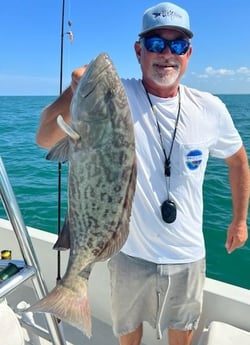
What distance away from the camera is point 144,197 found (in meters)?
2.21

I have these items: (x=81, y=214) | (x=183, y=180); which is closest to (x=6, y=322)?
(x=81, y=214)

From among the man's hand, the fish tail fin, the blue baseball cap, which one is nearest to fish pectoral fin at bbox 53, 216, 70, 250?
the fish tail fin

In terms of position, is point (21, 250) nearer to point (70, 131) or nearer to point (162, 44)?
point (70, 131)

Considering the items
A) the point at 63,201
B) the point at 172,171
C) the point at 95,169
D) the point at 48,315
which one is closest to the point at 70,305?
the point at 48,315

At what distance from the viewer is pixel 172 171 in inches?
87.6

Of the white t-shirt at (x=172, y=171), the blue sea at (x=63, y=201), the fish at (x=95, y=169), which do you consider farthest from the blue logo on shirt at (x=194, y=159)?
the blue sea at (x=63, y=201)

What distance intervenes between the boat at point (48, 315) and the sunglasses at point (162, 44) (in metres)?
1.14

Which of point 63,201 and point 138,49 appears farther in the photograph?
point 63,201

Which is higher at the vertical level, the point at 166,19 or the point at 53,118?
the point at 166,19

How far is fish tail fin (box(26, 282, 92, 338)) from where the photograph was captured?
1.48 meters

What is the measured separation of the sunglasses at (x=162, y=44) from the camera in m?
2.11

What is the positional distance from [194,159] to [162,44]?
0.71 metres

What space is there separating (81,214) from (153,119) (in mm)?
1003

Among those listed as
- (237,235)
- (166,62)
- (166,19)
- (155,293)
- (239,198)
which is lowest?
(155,293)
